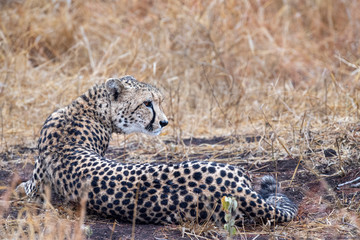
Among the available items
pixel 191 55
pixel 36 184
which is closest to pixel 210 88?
pixel 191 55

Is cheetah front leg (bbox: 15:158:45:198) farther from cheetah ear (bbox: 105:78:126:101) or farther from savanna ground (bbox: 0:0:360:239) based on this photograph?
cheetah ear (bbox: 105:78:126:101)

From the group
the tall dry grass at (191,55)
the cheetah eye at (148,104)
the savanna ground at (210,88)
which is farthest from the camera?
the tall dry grass at (191,55)

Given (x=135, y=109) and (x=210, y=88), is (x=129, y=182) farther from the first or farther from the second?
(x=210, y=88)

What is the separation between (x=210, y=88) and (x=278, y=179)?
204cm

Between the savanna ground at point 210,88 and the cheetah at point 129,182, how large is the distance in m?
0.09

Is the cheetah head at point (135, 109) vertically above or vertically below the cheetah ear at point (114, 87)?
below

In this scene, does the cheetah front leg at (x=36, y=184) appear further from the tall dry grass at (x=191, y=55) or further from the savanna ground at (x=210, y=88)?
the tall dry grass at (x=191, y=55)

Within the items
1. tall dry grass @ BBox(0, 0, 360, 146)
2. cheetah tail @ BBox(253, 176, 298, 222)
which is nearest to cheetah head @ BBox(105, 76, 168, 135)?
cheetah tail @ BBox(253, 176, 298, 222)

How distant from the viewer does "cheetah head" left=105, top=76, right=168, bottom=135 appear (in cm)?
363

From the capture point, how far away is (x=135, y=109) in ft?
12.0

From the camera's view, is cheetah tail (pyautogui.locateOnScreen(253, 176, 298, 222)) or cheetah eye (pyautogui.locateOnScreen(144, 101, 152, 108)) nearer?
cheetah tail (pyautogui.locateOnScreen(253, 176, 298, 222))

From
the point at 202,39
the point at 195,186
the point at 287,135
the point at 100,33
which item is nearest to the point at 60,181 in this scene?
the point at 195,186

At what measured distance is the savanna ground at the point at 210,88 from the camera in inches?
122

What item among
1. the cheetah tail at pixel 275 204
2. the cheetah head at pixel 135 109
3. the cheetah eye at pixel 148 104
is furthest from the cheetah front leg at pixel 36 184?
the cheetah tail at pixel 275 204
